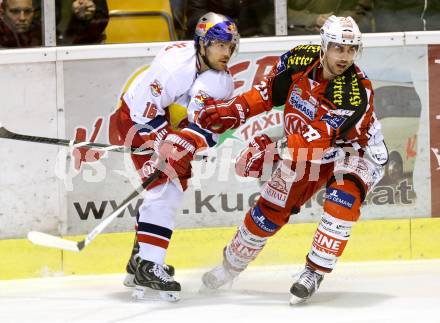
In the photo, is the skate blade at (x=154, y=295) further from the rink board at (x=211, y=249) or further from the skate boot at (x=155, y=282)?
the rink board at (x=211, y=249)

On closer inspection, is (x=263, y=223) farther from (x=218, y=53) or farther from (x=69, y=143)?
(x=69, y=143)

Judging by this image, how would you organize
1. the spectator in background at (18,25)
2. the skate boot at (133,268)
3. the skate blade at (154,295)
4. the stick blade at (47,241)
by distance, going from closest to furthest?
the stick blade at (47,241) < the skate blade at (154,295) < the skate boot at (133,268) < the spectator in background at (18,25)

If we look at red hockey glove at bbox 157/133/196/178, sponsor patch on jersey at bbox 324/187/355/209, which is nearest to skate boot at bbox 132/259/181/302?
red hockey glove at bbox 157/133/196/178

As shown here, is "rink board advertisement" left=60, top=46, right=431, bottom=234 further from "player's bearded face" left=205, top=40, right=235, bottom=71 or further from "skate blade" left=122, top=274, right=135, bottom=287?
"player's bearded face" left=205, top=40, right=235, bottom=71

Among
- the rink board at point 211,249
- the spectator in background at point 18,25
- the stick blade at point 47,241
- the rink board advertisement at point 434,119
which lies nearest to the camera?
the stick blade at point 47,241

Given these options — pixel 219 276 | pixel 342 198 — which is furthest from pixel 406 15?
pixel 219 276

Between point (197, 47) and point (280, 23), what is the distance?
3.43 feet

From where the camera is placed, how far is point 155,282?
461 centimetres

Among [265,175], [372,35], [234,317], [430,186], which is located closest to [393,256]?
[430,186]

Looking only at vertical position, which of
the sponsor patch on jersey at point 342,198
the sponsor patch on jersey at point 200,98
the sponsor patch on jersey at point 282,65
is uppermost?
the sponsor patch on jersey at point 282,65

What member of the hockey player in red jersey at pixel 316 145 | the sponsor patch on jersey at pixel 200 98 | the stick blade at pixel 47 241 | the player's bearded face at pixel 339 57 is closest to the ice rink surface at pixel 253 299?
the hockey player in red jersey at pixel 316 145

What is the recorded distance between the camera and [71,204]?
5.45 metres

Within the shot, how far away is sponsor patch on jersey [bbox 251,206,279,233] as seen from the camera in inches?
186

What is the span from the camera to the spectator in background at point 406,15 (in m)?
5.67
